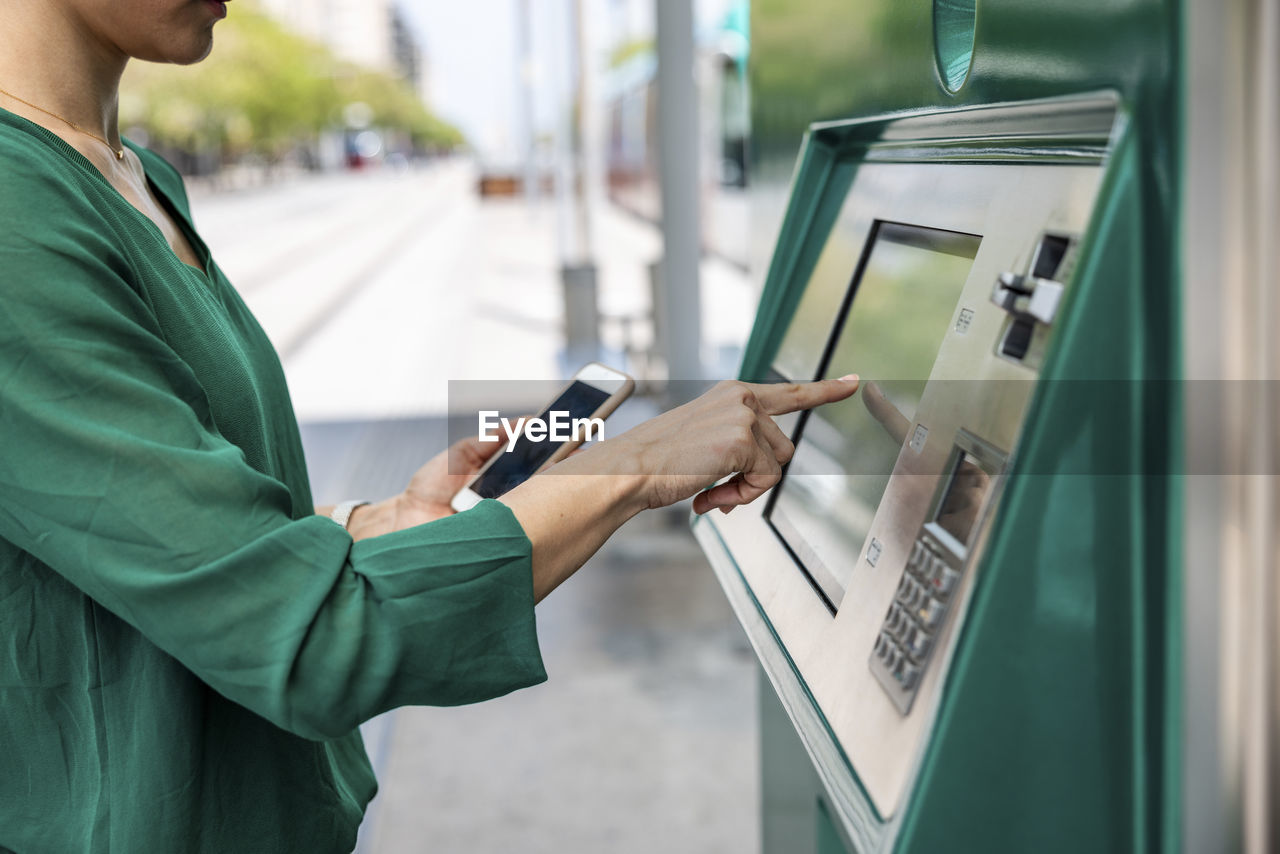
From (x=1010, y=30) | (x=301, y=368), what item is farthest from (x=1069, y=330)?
(x=301, y=368)

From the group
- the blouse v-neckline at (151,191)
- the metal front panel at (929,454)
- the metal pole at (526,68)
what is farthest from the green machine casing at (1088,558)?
the metal pole at (526,68)

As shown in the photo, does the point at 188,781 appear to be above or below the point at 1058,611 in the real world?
below

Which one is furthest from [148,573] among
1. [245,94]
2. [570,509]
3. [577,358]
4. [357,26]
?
[357,26]

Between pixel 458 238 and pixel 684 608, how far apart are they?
647 inches

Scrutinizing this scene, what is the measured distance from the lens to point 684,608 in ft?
12.9

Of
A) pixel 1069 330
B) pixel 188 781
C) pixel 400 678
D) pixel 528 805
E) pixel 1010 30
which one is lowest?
pixel 528 805

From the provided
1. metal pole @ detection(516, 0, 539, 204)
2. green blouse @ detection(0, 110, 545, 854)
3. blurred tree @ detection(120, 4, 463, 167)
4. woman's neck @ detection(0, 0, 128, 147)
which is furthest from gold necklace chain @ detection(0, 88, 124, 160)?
blurred tree @ detection(120, 4, 463, 167)

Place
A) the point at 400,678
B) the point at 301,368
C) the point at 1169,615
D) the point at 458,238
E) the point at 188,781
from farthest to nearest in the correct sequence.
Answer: the point at 458,238, the point at 301,368, the point at 188,781, the point at 400,678, the point at 1169,615

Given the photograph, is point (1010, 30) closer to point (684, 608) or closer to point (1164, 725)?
point (1164, 725)

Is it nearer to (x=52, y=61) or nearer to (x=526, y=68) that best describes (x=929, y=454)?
(x=52, y=61)

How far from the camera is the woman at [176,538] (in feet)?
2.45

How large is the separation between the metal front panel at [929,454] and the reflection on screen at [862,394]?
0.03 metres

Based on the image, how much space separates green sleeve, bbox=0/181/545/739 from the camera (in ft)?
2.44

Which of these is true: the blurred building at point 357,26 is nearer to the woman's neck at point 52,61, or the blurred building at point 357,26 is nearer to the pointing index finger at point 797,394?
the woman's neck at point 52,61
